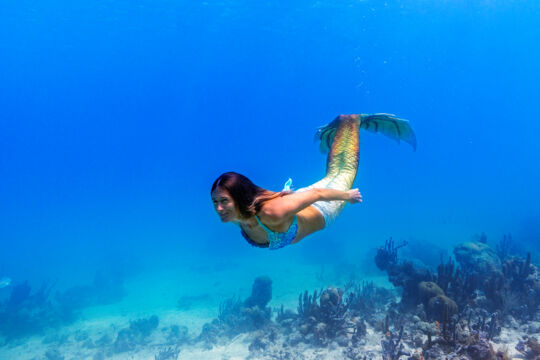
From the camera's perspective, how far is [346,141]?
13.5 ft

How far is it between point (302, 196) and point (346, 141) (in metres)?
Answer: 1.88

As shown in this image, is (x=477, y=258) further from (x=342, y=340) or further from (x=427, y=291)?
(x=342, y=340)

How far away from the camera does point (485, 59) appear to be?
87750 mm

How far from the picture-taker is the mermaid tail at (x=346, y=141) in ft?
11.7

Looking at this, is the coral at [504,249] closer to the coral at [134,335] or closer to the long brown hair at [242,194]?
the long brown hair at [242,194]

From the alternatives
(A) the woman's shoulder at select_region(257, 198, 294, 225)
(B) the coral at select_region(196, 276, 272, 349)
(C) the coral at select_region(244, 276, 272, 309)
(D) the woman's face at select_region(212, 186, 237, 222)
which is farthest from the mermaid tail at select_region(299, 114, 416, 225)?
(C) the coral at select_region(244, 276, 272, 309)

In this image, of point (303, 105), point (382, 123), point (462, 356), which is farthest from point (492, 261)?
point (303, 105)

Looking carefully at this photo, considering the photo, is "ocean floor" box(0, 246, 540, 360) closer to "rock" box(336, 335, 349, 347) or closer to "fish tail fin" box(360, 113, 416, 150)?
"rock" box(336, 335, 349, 347)

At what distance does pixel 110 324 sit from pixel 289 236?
15437mm

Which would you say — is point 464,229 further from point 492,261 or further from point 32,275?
point 32,275

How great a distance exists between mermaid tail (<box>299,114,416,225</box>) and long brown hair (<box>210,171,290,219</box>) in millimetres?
1082

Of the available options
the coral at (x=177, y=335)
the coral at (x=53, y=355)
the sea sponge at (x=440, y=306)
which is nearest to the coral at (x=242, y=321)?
the coral at (x=177, y=335)

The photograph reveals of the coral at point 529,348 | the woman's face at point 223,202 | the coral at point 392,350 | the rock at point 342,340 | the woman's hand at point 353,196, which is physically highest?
the woman's hand at point 353,196

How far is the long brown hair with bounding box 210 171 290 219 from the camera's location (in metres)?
2.53
